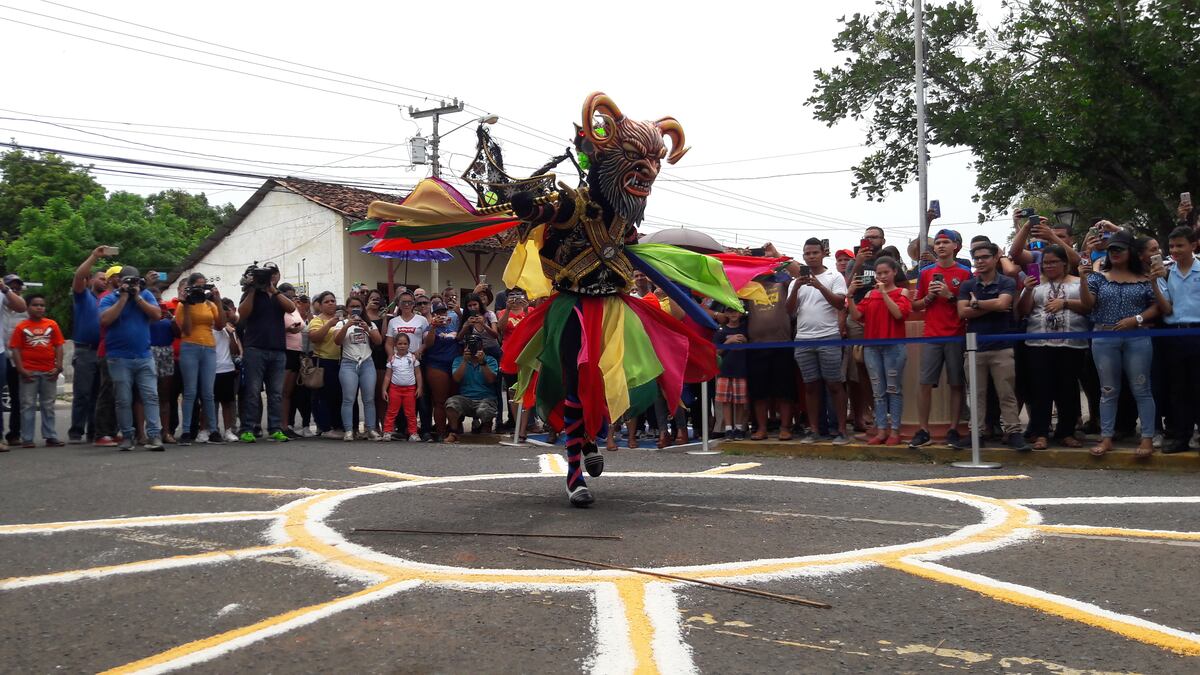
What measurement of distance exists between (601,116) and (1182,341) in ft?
16.0

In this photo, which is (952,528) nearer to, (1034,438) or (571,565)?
(571,565)

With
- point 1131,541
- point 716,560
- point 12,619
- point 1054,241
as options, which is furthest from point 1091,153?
point 12,619

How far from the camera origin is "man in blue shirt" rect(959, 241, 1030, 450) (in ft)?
26.8

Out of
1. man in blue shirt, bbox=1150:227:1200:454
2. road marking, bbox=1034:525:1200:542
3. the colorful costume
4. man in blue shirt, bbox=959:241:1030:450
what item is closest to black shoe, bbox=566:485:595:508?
the colorful costume

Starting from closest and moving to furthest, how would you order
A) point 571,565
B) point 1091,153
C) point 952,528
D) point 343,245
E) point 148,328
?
1. point 571,565
2. point 952,528
3. point 148,328
4. point 1091,153
5. point 343,245

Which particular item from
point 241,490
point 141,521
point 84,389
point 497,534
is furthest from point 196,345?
point 497,534

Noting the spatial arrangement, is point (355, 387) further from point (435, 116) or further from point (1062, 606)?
point (435, 116)

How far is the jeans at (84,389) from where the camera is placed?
11.0 m

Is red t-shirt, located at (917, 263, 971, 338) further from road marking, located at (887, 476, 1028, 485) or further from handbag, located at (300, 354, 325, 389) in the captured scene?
handbag, located at (300, 354, 325, 389)

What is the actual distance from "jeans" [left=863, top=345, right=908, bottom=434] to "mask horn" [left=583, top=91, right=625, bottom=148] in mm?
3935

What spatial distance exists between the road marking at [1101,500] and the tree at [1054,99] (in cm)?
1478

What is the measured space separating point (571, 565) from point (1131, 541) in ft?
9.00

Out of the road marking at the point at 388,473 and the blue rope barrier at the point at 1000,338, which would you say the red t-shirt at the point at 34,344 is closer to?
the road marking at the point at 388,473

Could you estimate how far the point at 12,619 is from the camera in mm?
3652
